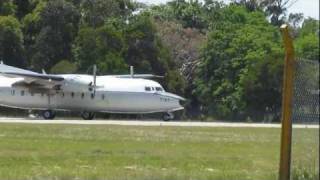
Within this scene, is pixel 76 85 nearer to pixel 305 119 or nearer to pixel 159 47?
pixel 159 47

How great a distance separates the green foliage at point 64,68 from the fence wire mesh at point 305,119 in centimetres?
5403

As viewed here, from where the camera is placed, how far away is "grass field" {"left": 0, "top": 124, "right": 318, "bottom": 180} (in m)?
13.2

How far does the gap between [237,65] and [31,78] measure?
1893cm

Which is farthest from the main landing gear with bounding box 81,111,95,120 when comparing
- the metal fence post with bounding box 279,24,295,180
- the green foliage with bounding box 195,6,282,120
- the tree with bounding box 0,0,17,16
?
the metal fence post with bounding box 279,24,295,180

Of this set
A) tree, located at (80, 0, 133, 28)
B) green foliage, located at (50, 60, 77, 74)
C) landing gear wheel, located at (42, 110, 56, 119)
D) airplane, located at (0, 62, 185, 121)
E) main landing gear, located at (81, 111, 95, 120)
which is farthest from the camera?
tree, located at (80, 0, 133, 28)

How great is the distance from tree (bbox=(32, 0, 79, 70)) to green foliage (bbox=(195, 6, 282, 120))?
1160 cm

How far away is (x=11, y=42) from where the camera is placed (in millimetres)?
64125

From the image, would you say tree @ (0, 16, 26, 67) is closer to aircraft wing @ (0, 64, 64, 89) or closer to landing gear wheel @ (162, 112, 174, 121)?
aircraft wing @ (0, 64, 64, 89)

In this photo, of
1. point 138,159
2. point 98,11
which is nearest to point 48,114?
point 98,11

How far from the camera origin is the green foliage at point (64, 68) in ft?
211

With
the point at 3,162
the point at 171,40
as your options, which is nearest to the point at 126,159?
the point at 3,162

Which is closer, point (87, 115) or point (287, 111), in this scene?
point (287, 111)

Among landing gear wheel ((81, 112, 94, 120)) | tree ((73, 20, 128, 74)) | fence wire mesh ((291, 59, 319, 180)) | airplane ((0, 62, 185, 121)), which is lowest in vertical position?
landing gear wheel ((81, 112, 94, 120))

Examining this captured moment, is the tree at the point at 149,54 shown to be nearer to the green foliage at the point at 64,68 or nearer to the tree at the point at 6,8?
the green foliage at the point at 64,68
